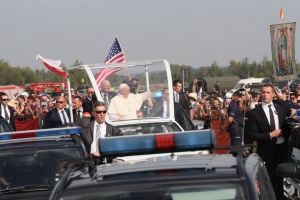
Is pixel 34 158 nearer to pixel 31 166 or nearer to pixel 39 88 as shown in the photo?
pixel 31 166

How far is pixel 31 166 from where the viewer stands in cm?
1005

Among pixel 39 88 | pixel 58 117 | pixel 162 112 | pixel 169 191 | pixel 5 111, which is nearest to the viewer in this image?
pixel 169 191

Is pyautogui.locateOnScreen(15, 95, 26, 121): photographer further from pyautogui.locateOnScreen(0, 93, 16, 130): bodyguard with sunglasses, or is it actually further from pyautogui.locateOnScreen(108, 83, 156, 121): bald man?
pyautogui.locateOnScreen(108, 83, 156, 121): bald man

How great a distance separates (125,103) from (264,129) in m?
4.23

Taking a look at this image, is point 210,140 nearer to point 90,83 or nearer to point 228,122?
point 90,83

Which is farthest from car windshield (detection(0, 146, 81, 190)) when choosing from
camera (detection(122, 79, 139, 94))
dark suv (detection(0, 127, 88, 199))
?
camera (detection(122, 79, 139, 94))

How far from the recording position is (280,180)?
1157 centimetres

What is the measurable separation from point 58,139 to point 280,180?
3.00m

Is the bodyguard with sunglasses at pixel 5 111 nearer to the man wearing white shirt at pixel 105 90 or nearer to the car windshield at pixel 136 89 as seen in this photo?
the car windshield at pixel 136 89

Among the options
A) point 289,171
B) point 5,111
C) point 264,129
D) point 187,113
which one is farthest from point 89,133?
point 5,111

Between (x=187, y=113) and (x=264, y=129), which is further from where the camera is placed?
(x=187, y=113)

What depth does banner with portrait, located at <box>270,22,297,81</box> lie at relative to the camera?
19125 millimetres

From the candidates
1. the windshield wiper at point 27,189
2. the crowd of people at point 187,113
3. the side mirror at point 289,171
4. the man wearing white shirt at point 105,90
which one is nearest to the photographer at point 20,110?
the crowd of people at point 187,113

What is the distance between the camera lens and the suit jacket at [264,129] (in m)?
12.4
